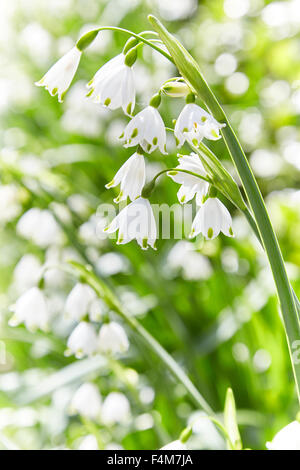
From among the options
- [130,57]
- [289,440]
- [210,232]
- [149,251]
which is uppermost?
[149,251]

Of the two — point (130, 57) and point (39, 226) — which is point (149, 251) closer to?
point (39, 226)

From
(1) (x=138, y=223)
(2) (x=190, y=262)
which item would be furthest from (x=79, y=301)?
(2) (x=190, y=262)

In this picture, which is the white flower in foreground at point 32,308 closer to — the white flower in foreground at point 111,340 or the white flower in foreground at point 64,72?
the white flower in foreground at point 111,340

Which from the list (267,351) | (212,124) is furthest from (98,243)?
(212,124)

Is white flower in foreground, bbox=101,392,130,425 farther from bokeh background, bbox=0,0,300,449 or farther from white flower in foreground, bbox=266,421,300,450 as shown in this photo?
white flower in foreground, bbox=266,421,300,450
